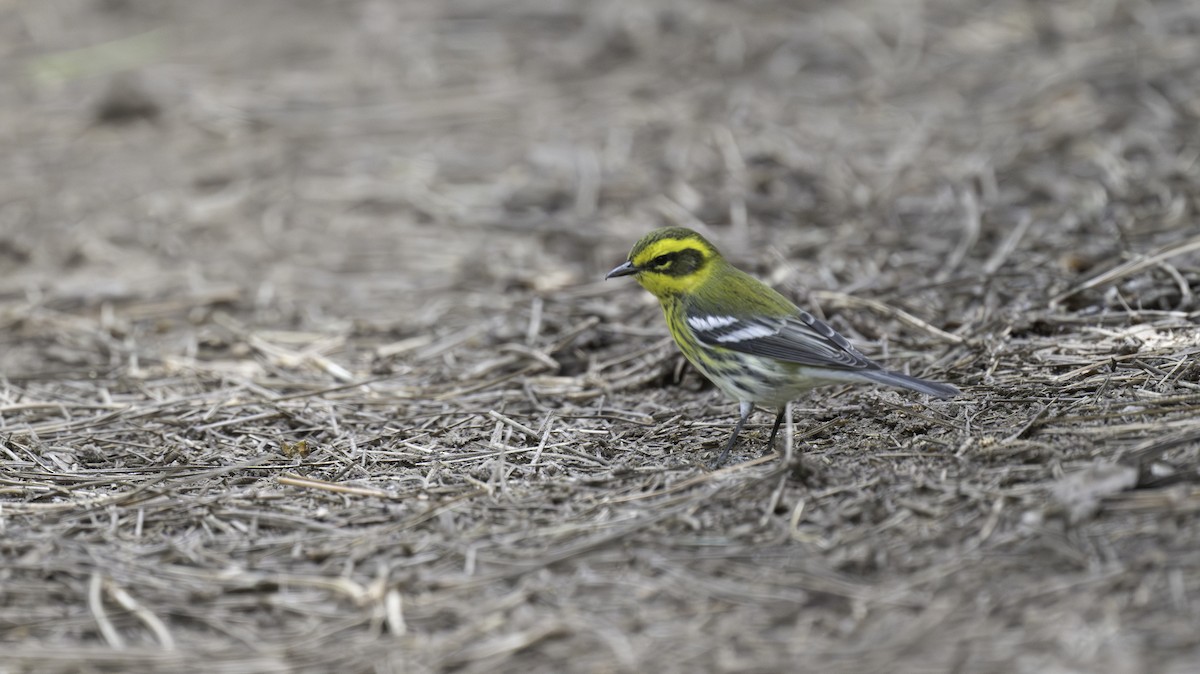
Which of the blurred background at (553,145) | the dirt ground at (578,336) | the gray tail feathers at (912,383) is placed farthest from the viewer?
the blurred background at (553,145)

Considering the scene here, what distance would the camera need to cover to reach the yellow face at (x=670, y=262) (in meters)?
4.91

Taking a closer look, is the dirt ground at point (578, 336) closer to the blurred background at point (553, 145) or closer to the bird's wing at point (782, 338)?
the blurred background at point (553, 145)

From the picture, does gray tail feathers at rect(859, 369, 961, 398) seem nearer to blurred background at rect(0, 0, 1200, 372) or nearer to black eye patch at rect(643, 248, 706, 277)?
black eye patch at rect(643, 248, 706, 277)

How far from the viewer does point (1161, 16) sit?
29.0 feet

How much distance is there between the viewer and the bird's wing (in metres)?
4.26

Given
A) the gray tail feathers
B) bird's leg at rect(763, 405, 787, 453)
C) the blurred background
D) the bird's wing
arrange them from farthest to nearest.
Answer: the blurred background
bird's leg at rect(763, 405, 787, 453)
the bird's wing
the gray tail feathers

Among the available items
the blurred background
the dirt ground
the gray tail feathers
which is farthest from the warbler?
the blurred background

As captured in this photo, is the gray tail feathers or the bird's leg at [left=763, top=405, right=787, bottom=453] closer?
the gray tail feathers

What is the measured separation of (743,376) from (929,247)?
7.68ft

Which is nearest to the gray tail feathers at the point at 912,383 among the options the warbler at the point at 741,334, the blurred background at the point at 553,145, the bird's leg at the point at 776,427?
the warbler at the point at 741,334

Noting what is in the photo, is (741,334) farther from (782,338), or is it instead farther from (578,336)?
(578,336)

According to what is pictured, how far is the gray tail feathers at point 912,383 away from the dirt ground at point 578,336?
8.3 inches

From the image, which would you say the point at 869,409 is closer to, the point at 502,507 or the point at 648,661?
the point at 502,507

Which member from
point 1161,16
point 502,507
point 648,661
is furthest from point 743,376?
point 1161,16
